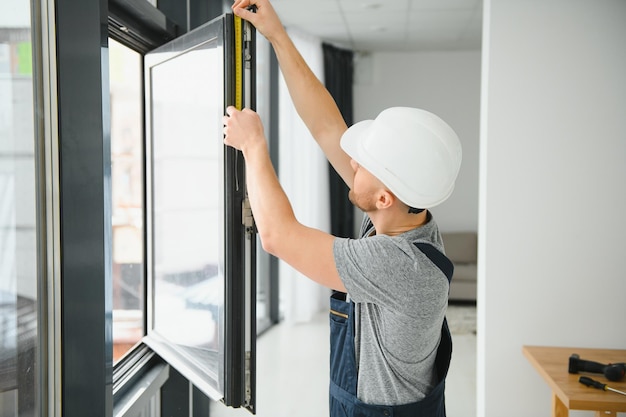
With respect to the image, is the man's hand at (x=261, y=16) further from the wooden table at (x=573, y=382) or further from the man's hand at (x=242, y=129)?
the wooden table at (x=573, y=382)

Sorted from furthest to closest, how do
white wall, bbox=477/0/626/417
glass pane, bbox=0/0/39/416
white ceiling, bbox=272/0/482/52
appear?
white ceiling, bbox=272/0/482/52 < white wall, bbox=477/0/626/417 < glass pane, bbox=0/0/39/416

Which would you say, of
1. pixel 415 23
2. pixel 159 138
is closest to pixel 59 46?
pixel 159 138

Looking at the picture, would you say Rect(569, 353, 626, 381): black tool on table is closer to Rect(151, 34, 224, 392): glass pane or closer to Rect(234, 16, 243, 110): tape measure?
Rect(151, 34, 224, 392): glass pane

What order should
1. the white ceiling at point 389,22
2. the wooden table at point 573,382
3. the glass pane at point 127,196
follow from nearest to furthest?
the wooden table at point 573,382 → the glass pane at point 127,196 → the white ceiling at point 389,22

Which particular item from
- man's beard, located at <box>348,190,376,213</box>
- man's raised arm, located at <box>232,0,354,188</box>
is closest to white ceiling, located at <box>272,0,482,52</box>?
man's raised arm, located at <box>232,0,354,188</box>

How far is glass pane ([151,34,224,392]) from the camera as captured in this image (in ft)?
5.69

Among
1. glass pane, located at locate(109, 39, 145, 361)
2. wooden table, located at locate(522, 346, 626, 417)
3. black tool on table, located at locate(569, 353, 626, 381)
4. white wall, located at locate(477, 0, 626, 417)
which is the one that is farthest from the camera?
white wall, located at locate(477, 0, 626, 417)

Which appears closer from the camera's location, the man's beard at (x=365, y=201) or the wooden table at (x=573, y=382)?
the man's beard at (x=365, y=201)

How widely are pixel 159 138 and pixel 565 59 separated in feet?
7.39

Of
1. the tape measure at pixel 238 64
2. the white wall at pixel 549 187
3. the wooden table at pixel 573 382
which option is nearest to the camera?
the tape measure at pixel 238 64

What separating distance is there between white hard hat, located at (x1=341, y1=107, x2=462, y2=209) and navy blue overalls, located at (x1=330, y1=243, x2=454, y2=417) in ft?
0.55

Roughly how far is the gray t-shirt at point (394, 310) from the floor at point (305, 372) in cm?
219

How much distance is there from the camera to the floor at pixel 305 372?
3684 mm

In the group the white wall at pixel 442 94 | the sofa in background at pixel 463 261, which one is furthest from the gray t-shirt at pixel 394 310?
the white wall at pixel 442 94
